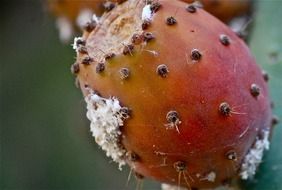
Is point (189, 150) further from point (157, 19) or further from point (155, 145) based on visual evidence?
point (157, 19)

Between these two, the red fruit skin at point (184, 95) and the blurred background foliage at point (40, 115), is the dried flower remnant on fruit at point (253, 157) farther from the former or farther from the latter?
the blurred background foliage at point (40, 115)

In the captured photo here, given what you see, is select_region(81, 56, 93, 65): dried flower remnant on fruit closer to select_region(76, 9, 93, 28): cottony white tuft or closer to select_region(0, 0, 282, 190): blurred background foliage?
select_region(76, 9, 93, 28): cottony white tuft

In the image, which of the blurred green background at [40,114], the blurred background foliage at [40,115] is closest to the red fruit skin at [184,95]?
the blurred background foliage at [40,115]

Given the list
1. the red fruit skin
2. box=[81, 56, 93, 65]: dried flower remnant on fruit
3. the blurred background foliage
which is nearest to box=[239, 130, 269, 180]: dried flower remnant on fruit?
the red fruit skin

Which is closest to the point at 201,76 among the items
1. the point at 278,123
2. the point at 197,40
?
the point at 197,40

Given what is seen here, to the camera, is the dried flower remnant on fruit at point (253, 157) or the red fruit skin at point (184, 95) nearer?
the red fruit skin at point (184, 95)

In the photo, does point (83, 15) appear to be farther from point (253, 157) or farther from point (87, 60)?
point (253, 157)

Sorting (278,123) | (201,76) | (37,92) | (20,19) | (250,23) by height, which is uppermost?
(20,19)

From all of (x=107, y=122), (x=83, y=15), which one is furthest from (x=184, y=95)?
(x=83, y=15)
